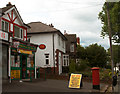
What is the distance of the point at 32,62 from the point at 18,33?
3571 millimetres

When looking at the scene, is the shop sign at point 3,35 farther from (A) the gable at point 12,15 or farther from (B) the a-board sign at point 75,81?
(B) the a-board sign at point 75,81

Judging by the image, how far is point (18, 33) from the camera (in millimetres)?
19031

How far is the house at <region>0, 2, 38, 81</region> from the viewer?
13.3 meters

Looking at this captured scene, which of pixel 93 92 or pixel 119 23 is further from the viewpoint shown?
pixel 119 23

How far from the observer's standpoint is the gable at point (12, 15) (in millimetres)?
Answer: 16500

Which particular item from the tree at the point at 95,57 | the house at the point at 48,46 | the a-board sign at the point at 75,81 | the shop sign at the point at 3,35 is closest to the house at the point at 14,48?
the shop sign at the point at 3,35

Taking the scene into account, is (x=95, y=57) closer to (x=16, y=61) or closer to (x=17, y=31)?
(x=17, y=31)

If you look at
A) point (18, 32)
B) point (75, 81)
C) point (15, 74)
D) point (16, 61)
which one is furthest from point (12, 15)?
point (75, 81)

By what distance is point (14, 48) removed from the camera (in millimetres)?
15008

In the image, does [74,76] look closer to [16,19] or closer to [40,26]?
[16,19]

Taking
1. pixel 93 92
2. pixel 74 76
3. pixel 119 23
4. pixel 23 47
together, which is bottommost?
pixel 93 92

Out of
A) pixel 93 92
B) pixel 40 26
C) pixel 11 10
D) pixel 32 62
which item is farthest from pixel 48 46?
pixel 93 92

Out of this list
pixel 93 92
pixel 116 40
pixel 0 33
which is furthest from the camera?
pixel 116 40

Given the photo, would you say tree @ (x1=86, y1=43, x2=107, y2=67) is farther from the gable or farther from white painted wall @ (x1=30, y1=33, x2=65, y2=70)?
the gable
